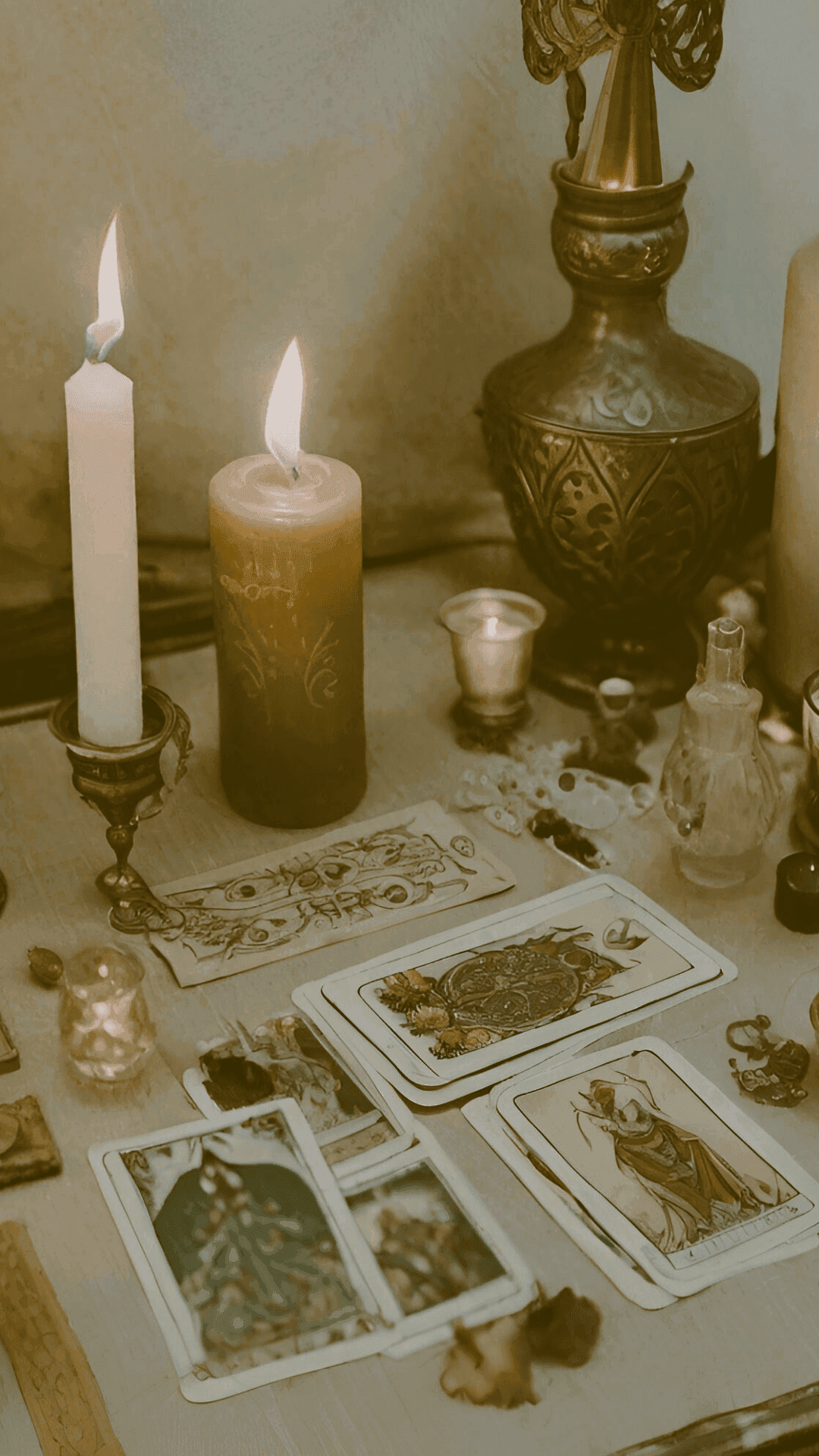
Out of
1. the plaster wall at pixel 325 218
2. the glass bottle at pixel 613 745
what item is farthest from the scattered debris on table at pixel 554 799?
the plaster wall at pixel 325 218

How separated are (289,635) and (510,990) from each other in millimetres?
272

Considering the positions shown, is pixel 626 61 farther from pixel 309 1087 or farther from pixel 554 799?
Result: pixel 309 1087

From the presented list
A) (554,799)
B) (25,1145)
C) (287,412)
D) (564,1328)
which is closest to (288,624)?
(287,412)

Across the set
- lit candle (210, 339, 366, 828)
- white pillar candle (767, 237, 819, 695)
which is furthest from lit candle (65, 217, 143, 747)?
white pillar candle (767, 237, 819, 695)

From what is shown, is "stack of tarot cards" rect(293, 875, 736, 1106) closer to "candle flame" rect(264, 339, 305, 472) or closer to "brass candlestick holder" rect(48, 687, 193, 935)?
"brass candlestick holder" rect(48, 687, 193, 935)

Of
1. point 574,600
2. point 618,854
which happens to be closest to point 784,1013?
point 618,854

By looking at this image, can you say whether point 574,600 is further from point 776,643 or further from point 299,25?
point 299,25

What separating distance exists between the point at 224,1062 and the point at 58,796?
31 centimetres

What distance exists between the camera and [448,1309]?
72 cm

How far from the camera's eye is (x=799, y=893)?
37.5 inches

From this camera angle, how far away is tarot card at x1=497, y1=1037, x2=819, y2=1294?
0.76 metres

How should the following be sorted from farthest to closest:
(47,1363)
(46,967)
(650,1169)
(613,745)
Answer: (613,745), (46,967), (650,1169), (47,1363)

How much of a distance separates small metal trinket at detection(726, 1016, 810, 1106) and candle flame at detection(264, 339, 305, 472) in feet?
1.47

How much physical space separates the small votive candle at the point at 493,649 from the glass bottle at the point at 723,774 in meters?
0.18
